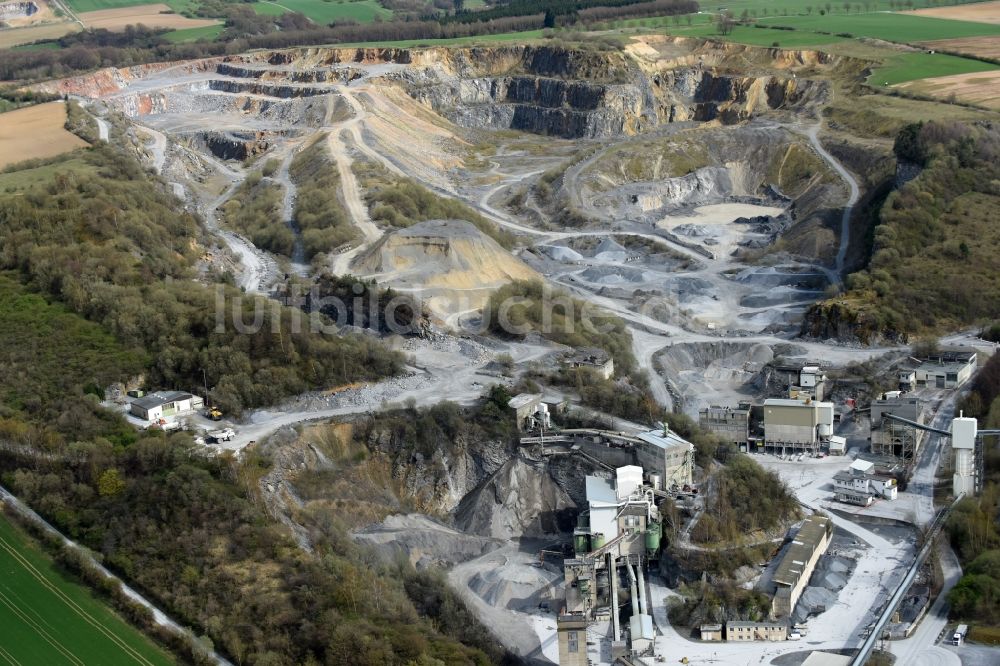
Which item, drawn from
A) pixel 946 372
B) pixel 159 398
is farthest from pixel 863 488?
pixel 159 398

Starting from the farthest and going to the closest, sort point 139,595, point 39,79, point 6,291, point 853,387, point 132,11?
point 132,11 < point 39,79 < point 6,291 < point 853,387 < point 139,595

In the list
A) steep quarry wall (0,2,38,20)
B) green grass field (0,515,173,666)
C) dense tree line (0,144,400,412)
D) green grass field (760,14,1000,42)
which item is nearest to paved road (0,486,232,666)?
green grass field (0,515,173,666)

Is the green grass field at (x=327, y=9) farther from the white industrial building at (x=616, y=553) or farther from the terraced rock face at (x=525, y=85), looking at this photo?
the white industrial building at (x=616, y=553)

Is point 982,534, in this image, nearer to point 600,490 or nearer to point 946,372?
point 600,490

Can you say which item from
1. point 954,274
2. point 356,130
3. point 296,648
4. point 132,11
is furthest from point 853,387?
point 132,11

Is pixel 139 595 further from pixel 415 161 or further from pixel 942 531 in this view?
pixel 415 161
